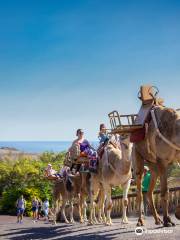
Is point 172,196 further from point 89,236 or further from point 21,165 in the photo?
point 21,165

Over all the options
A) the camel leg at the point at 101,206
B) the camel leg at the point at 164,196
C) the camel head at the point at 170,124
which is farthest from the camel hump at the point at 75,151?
the camel leg at the point at 164,196

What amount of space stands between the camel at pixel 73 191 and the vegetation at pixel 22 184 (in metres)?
10.9

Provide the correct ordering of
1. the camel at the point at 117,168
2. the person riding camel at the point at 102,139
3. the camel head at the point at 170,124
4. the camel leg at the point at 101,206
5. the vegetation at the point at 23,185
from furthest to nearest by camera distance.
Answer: the vegetation at the point at 23,185
the camel leg at the point at 101,206
the person riding camel at the point at 102,139
the camel at the point at 117,168
the camel head at the point at 170,124

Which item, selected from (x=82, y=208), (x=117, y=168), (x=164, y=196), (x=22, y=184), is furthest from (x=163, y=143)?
(x=22, y=184)

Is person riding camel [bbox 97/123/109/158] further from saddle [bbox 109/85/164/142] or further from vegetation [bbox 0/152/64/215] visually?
vegetation [bbox 0/152/64/215]

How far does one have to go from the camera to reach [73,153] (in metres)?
18.8

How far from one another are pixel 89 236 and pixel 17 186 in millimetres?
26090

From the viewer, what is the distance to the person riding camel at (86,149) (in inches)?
708

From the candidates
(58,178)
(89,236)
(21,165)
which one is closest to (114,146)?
(89,236)

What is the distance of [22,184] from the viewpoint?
127 feet

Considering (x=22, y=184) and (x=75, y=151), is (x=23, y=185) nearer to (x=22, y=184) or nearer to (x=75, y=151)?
(x=22, y=184)

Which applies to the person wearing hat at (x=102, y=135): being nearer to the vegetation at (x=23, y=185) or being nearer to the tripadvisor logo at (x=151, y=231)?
the tripadvisor logo at (x=151, y=231)

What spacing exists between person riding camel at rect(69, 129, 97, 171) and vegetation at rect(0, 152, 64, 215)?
15838 mm

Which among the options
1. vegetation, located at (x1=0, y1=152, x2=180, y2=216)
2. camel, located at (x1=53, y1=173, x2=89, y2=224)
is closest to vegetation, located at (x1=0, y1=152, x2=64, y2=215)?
vegetation, located at (x1=0, y1=152, x2=180, y2=216)
